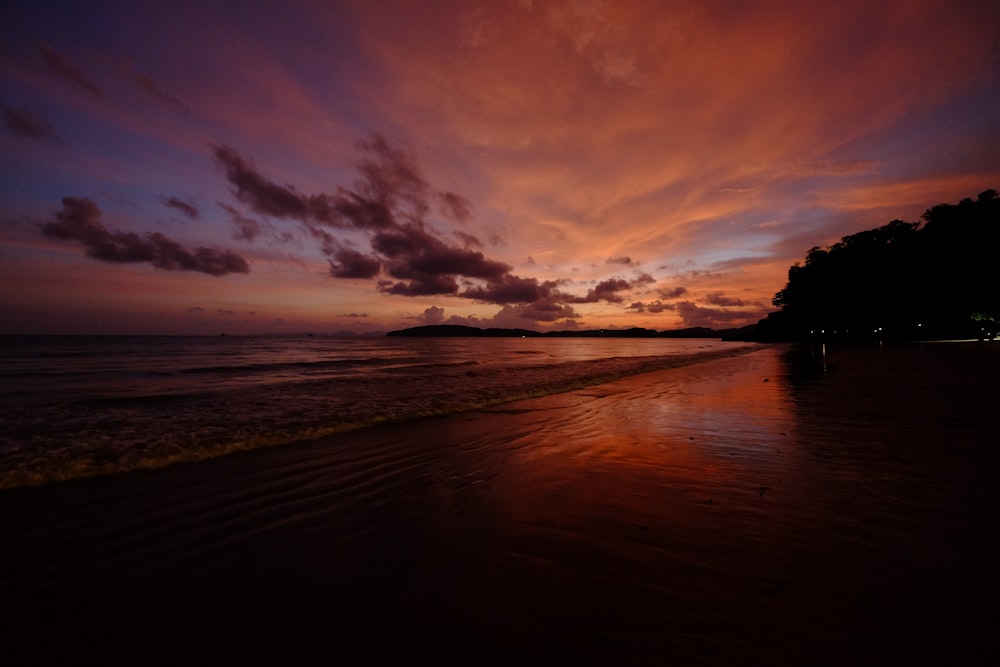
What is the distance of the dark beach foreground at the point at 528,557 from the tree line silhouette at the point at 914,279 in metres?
73.9

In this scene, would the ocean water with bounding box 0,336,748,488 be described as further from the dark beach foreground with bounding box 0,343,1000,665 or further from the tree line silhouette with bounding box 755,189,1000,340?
the tree line silhouette with bounding box 755,189,1000,340

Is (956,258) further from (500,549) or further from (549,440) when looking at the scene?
(500,549)

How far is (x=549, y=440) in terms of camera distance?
880cm

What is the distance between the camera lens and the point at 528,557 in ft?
12.6

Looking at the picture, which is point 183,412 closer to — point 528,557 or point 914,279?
point 528,557

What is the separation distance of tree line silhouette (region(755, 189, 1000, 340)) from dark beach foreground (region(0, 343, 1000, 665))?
242ft

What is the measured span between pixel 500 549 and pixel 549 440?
4.91m

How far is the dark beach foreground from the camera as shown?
2.70 m

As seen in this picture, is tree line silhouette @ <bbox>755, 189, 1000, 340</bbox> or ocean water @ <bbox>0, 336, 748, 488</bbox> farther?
tree line silhouette @ <bbox>755, 189, 1000, 340</bbox>

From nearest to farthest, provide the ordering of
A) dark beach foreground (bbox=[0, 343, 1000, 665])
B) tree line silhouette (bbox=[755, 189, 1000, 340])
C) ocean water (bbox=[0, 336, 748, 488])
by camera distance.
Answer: dark beach foreground (bbox=[0, 343, 1000, 665]), ocean water (bbox=[0, 336, 748, 488]), tree line silhouette (bbox=[755, 189, 1000, 340])

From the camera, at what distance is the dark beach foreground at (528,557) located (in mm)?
2695

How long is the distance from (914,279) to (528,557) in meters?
98.5

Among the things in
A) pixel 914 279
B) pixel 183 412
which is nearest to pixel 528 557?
pixel 183 412

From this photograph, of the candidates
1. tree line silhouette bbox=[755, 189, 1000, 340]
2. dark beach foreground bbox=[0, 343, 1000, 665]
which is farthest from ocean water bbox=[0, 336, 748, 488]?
tree line silhouette bbox=[755, 189, 1000, 340]
